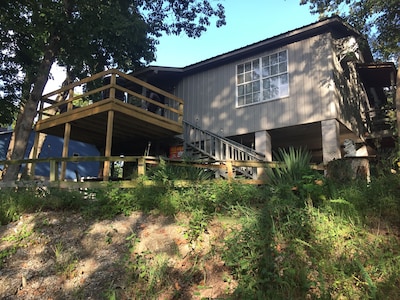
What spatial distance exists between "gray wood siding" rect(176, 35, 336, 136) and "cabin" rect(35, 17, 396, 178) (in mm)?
35

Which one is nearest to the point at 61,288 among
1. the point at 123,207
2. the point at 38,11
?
the point at 123,207

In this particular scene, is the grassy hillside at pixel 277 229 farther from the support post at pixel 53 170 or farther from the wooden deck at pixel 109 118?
the wooden deck at pixel 109 118

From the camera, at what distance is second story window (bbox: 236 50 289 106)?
1191 centimetres

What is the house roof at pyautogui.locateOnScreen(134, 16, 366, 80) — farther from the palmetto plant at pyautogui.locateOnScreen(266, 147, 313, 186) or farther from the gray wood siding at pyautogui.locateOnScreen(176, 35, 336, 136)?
the palmetto plant at pyautogui.locateOnScreen(266, 147, 313, 186)

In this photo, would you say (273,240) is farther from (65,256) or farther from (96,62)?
(96,62)

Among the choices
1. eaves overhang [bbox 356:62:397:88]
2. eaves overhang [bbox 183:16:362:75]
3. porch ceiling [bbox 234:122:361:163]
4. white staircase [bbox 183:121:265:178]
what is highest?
eaves overhang [bbox 183:16:362:75]

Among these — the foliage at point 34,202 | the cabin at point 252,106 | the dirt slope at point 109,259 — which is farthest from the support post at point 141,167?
the cabin at point 252,106

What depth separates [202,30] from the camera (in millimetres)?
16531

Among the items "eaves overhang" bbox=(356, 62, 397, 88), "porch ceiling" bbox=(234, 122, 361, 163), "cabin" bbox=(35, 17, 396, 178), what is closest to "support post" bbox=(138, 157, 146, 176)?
"cabin" bbox=(35, 17, 396, 178)

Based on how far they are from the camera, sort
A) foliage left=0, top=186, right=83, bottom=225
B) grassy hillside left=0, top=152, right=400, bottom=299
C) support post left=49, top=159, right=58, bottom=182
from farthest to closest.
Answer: support post left=49, top=159, right=58, bottom=182 → foliage left=0, top=186, right=83, bottom=225 → grassy hillside left=0, top=152, right=400, bottom=299

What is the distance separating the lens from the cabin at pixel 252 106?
419 inches

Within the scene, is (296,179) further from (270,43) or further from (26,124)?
(26,124)

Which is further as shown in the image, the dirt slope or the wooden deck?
the wooden deck

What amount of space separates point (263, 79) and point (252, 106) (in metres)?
1.07
